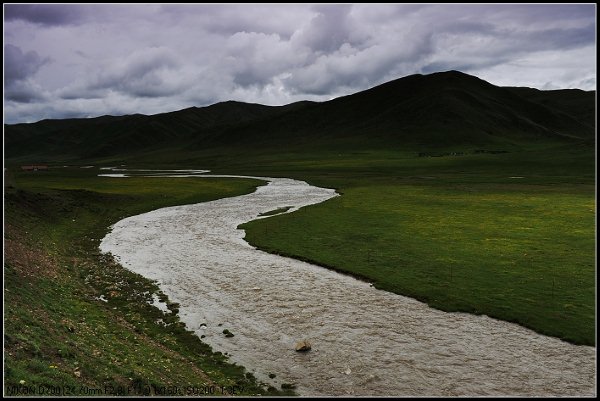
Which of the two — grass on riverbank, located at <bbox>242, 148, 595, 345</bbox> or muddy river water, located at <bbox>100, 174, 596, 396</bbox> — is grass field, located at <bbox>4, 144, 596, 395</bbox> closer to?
grass on riverbank, located at <bbox>242, 148, 595, 345</bbox>

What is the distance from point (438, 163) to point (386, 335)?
158m

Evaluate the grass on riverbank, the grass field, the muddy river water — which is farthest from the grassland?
the grass on riverbank

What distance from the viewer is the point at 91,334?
2169 centimetres

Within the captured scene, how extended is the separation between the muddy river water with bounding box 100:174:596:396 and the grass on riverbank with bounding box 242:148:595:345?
2236 millimetres

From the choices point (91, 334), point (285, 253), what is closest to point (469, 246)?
point (285, 253)

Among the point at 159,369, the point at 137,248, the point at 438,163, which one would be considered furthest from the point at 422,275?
→ the point at 438,163

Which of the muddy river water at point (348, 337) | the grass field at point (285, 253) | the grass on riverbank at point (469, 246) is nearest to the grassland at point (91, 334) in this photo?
the grass field at point (285, 253)

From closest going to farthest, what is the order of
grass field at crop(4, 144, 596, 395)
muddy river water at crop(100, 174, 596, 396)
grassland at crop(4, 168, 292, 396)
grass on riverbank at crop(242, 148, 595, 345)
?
grassland at crop(4, 168, 292, 396), grass field at crop(4, 144, 596, 395), muddy river water at crop(100, 174, 596, 396), grass on riverbank at crop(242, 148, 595, 345)

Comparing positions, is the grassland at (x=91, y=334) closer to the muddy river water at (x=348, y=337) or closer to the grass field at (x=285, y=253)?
the grass field at (x=285, y=253)

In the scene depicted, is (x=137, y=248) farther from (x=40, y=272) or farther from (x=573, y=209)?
(x=573, y=209)

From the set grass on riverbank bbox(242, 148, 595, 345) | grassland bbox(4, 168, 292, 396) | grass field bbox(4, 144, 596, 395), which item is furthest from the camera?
grass on riverbank bbox(242, 148, 595, 345)

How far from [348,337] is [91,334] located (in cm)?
1299

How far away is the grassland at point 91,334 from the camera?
1603 cm

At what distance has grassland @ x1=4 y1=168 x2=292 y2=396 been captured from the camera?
16031 mm
